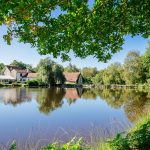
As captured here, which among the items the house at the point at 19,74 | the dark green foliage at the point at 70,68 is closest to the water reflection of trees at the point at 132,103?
the house at the point at 19,74

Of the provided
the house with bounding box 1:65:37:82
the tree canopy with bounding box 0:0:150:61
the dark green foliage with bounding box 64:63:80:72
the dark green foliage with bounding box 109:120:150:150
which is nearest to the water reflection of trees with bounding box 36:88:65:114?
the tree canopy with bounding box 0:0:150:61

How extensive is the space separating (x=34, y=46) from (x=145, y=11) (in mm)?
3713

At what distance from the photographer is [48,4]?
718 cm

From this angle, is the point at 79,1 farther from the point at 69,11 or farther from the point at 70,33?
the point at 70,33

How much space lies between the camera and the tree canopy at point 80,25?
24.0ft

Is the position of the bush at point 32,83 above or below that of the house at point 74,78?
below

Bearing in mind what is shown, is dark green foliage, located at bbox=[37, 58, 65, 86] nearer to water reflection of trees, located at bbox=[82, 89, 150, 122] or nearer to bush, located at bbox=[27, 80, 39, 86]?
bush, located at bbox=[27, 80, 39, 86]

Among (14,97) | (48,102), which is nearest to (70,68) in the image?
(14,97)

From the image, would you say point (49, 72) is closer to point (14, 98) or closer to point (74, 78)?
point (74, 78)

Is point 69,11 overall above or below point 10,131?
above

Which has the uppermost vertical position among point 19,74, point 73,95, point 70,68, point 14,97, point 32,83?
point 70,68

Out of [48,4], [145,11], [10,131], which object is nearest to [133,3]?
[145,11]

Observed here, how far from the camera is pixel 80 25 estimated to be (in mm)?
7648

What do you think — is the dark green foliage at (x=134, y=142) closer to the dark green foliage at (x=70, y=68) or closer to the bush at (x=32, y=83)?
the bush at (x=32, y=83)
